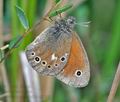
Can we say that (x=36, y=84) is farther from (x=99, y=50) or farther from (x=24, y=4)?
(x=99, y=50)

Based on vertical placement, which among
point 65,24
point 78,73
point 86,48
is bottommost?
point 78,73

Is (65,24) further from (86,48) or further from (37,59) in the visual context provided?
(86,48)

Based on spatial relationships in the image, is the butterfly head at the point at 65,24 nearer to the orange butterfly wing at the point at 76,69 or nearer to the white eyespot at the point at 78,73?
the orange butterfly wing at the point at 76,69

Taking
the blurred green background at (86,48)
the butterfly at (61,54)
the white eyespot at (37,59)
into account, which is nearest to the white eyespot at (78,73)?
the butterfly at (61,54)

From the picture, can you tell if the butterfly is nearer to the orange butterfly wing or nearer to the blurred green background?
the orange butterfly wing

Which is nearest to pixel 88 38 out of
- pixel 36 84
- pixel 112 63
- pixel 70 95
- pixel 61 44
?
pixel 112 63

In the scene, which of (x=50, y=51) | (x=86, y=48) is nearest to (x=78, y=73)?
(x=50, y=51)

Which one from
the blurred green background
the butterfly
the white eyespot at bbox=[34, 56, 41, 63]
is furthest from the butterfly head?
the blurred green background
